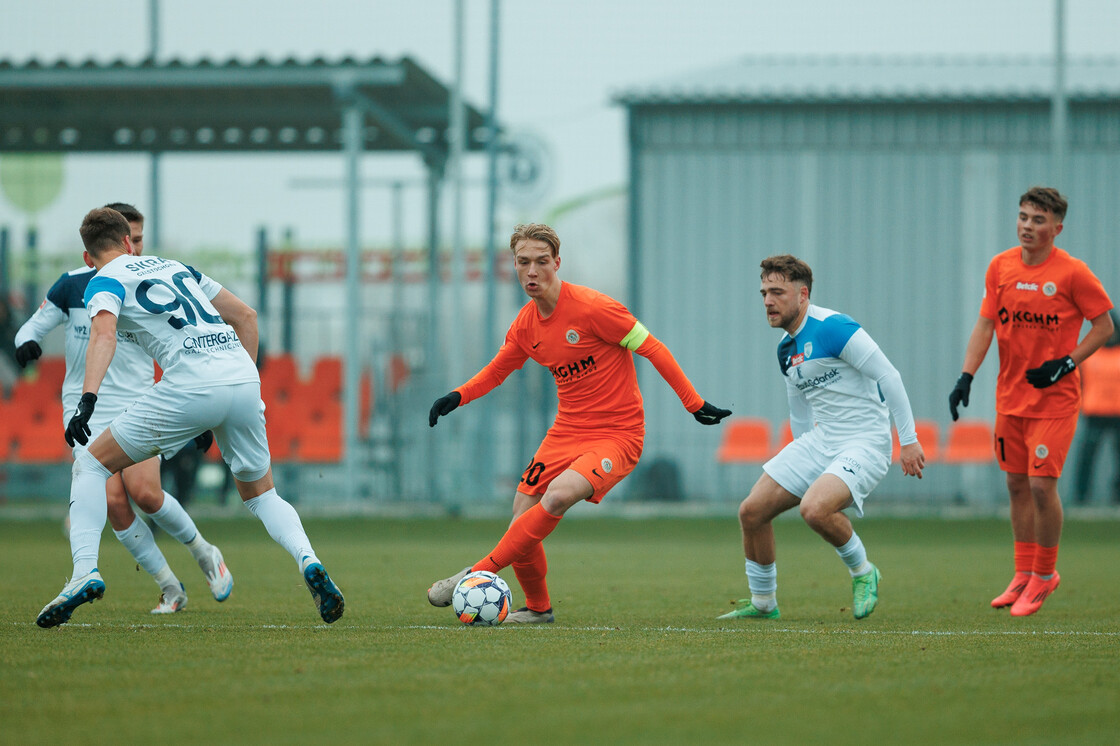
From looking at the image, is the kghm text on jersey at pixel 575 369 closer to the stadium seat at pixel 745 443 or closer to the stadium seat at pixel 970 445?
the stadium seat at pixel 745 443

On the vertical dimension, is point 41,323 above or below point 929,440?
above

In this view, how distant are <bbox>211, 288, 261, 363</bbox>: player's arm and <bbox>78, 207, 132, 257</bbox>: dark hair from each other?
589mm

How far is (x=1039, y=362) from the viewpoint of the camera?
7129mm

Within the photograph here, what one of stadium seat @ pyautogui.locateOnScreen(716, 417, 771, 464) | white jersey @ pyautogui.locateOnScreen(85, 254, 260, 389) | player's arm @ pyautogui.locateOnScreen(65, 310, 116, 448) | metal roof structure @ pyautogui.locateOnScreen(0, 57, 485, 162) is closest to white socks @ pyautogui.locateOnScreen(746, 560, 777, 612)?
white jersey @ pyautogui.locateOnScreen(85, 254, 260, 389)

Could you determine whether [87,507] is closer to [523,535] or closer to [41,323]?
[41,323]

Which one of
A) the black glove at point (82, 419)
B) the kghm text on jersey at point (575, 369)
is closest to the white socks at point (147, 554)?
the black glove at point (82, 419)

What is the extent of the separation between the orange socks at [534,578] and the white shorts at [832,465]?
1301mm

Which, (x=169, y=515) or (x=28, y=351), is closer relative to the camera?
(x=28, y=351)

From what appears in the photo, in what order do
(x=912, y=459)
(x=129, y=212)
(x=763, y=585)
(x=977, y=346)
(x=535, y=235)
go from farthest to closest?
(x=977, y=346) → (x=129, y=212) → (x=763, y=585) → (x=912, y=459) → (x=535, y=235)

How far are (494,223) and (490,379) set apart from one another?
41.1 feet

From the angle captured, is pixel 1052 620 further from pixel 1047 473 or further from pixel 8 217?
pixel 8 217

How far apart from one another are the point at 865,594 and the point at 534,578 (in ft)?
5.56

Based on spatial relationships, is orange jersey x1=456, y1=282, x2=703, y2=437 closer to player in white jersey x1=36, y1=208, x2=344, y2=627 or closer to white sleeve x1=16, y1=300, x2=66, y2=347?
player in white jersey x1=36, y1=208, x2=344, y2=627

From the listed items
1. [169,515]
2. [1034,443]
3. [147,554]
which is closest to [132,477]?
[169,515]
